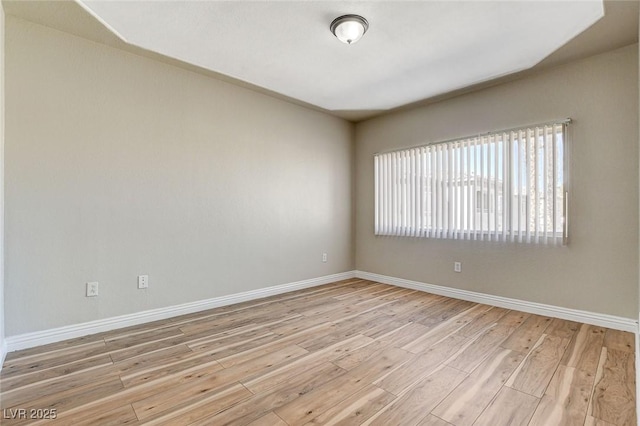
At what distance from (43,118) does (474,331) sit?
406cm

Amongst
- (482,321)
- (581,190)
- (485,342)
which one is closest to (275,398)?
(485,342)

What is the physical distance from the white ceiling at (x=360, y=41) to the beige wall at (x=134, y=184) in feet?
1.53

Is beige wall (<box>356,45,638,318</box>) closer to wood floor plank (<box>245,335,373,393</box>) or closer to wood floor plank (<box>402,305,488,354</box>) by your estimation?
wood floor plank (<box>402,305,488,354</box>)

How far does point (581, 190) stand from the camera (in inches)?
116

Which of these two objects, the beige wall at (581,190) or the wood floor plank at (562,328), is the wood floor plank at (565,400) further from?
the beige wall at (581,190)

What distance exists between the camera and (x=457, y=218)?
149 inches

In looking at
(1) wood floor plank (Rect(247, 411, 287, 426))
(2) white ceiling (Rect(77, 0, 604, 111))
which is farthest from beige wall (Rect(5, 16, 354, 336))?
(1) wood floor plank (Rect(247, 411, 287, 426))

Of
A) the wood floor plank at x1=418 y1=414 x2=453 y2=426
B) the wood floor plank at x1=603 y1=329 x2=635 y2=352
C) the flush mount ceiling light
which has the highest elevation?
the flush mount ceiling light

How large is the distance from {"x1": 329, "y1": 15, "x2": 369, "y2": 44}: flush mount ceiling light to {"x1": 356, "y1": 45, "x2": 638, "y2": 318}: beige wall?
2002 mm

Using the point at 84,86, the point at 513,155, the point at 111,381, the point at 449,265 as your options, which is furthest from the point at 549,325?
the point at 84,86

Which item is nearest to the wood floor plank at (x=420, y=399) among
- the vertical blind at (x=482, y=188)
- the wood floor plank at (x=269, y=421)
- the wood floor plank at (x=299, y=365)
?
the wood floor plank at (x=269, y=421)

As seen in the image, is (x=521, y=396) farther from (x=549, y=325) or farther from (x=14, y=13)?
(x=14, y=13)

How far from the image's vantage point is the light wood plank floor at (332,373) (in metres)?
1.61

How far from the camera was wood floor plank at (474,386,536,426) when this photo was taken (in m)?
1.55
